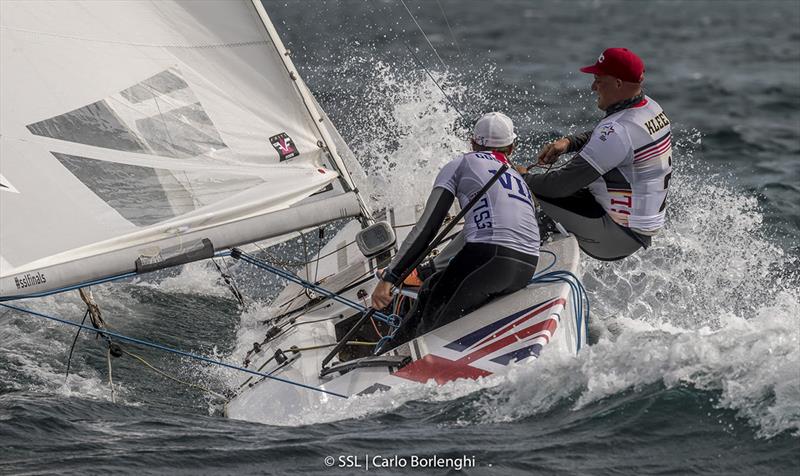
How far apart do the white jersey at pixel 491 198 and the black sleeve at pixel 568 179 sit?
0.52m

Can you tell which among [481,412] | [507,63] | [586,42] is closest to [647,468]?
[481,412]

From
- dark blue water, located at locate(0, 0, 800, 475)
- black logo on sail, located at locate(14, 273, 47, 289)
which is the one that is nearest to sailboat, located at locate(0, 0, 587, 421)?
A: black logo on sail, located at locate(14, 273, 47, 289)

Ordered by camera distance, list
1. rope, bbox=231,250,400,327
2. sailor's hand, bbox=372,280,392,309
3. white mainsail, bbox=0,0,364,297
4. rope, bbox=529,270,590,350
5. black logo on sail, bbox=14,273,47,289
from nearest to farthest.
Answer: black logo on sail, bbox=14,273,47,289 → sailor's hand, bbox=372,280,392,309 → white mainsail, bbox=0,0,364,297 → rope, bbox=529,270,590,350 → rope, bbox=231,250,400,327

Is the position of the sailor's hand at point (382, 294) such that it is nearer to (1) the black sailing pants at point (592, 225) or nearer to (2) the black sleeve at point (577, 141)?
(1) the black sailing pants at point (592, 225)

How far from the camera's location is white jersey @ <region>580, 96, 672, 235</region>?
221 inches

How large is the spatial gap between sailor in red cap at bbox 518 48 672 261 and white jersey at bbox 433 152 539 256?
22.5 inches

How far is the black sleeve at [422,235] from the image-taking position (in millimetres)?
5078

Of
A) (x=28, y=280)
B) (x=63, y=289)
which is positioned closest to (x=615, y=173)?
(x=63, y=289)

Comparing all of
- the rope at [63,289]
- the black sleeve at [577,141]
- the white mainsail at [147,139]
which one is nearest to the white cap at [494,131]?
the white mainsail at [147,139]

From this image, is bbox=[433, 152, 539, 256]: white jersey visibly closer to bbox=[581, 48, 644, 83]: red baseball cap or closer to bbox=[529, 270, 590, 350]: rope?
bbox=[529, 270, 590, 350]: rope

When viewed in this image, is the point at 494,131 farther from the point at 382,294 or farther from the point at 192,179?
the point at 192,179

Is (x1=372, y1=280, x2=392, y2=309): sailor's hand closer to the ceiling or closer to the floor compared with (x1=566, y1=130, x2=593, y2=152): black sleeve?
closer to the floor

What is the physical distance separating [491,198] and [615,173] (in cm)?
94

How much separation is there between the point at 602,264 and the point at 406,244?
2.51 meters
